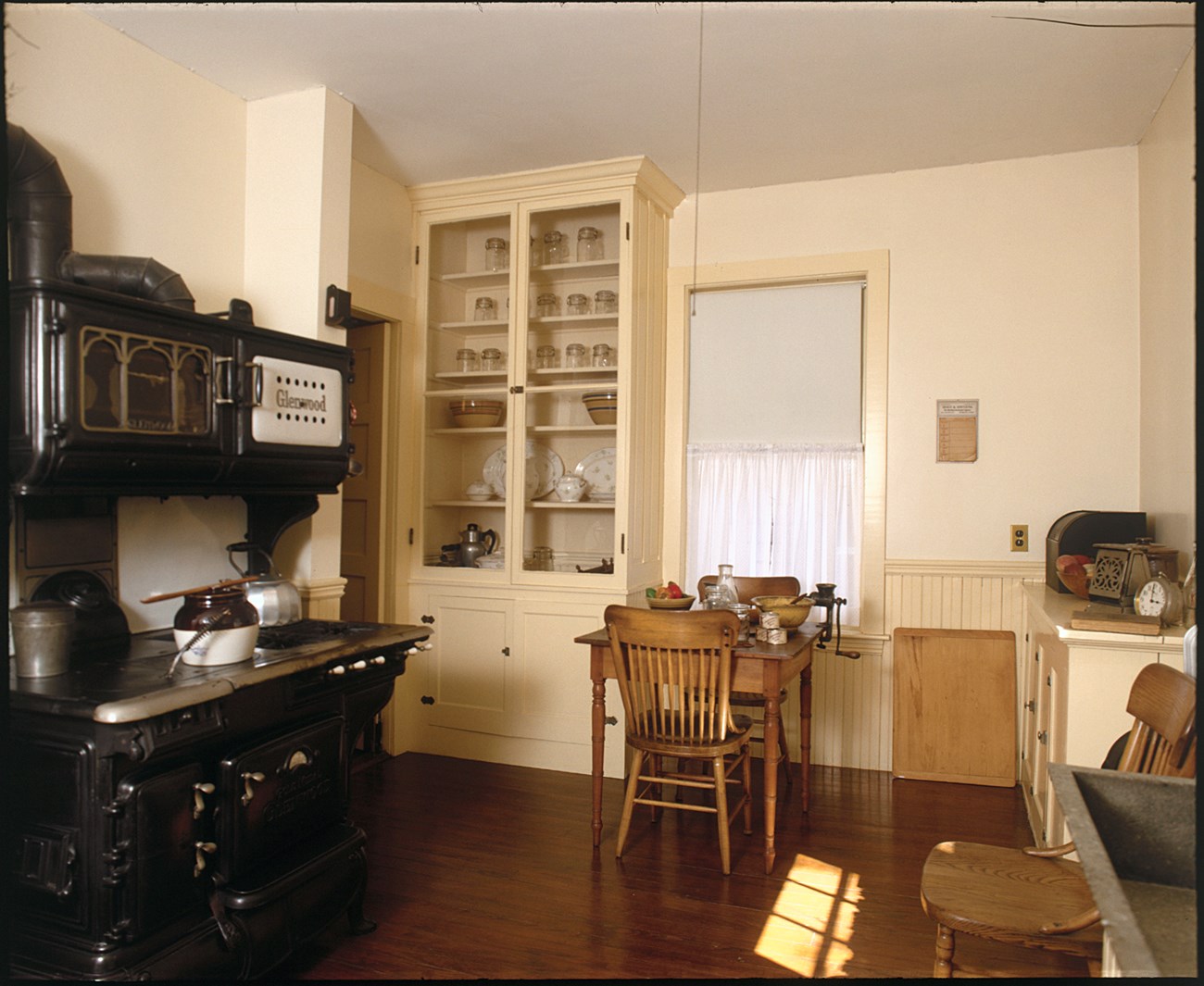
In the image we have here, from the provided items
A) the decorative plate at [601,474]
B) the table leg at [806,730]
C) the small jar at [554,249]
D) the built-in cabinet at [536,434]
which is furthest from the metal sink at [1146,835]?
the small jar at [554,249]

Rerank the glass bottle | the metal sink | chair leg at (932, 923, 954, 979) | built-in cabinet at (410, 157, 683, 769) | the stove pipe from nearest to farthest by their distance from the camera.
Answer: the metal sink → chair leg at (932, 923, 954, 979) → the stove pipe → the glass bottle → built-in cabinet at (410, 157, 683, 769)

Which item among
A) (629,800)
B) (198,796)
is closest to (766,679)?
(629,800)

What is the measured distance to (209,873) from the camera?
223 centimetres

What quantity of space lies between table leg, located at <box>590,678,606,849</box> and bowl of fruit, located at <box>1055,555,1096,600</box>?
6.17ft

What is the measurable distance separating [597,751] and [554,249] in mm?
2532

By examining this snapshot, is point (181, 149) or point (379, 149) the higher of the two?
point (379, 149)

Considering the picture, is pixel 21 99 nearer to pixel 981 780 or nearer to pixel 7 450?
pixel 7 450

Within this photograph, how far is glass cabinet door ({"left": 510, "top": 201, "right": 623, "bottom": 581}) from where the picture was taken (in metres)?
4.43

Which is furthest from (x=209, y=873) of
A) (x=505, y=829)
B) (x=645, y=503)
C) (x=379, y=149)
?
(x=379, y=149)

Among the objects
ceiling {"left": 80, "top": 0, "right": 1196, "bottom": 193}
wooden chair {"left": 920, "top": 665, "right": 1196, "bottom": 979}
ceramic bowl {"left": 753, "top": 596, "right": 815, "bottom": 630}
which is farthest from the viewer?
ceramic bowl {"left": 753, "top": 596, "right": 815, "bottom": 630}

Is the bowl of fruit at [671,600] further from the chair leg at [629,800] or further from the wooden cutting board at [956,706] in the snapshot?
the wooden cutting board at [956,706]

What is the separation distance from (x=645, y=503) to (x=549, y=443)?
2.10 ft

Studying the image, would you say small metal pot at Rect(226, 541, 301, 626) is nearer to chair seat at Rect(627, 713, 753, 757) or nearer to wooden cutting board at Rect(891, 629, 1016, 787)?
chair seat at Rect(627, 713, 753, 757)

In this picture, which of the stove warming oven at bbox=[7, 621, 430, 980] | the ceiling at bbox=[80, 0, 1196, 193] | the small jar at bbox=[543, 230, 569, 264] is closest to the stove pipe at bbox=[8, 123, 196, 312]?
the ceiling at bbox=[80, 0, 1196, 193]
